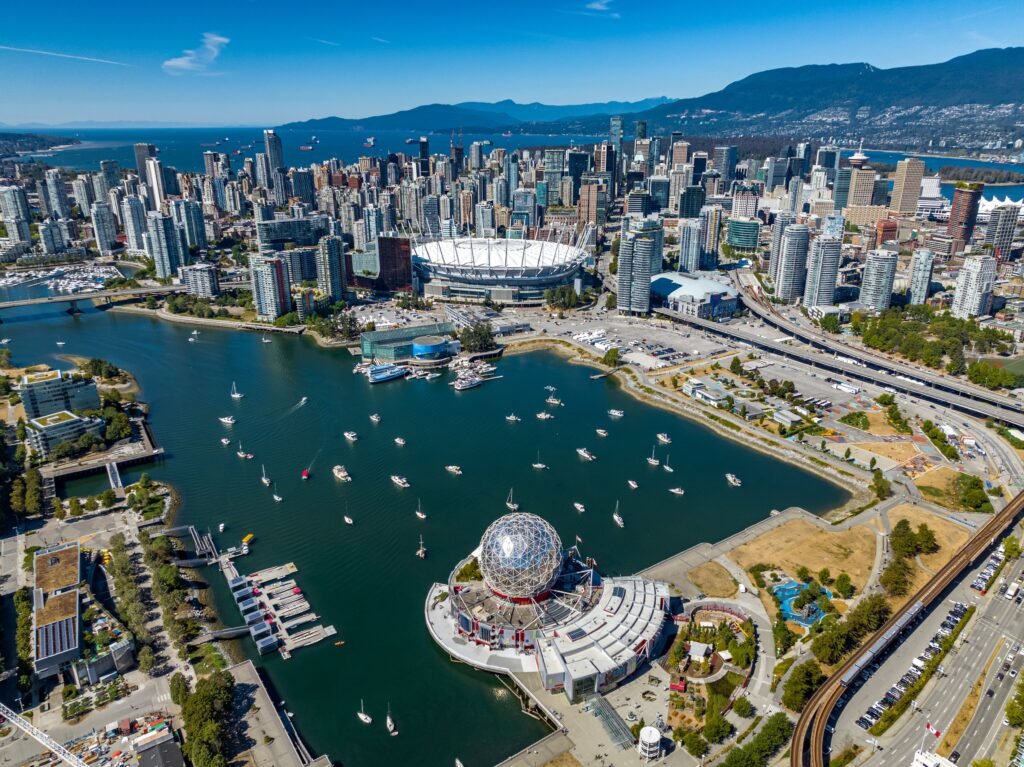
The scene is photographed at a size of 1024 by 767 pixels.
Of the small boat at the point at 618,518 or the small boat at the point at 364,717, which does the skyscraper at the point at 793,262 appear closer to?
the small boat at the point at 618,518

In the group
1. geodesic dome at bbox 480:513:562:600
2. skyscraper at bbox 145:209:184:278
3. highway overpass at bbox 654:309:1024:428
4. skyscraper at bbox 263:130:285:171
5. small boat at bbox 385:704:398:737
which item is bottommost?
small boat at bbox 385:704:398:737

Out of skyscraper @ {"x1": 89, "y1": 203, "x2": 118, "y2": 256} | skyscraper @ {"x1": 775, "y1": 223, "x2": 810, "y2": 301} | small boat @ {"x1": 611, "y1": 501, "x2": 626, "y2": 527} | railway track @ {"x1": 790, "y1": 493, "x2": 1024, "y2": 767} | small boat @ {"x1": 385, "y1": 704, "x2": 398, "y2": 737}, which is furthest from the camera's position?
skyscraper @ {"x1": 89, "y1": 203, "x2": 118, "y2": 256}

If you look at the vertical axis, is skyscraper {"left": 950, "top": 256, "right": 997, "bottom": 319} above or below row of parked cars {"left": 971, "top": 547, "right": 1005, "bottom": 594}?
above

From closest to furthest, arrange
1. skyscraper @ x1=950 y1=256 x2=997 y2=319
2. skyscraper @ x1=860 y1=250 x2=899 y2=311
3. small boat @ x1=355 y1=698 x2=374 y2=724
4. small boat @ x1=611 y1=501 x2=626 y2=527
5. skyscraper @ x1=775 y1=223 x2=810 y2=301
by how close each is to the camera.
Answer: small boat @ x1=355 y1=698 x2=374 y2=724 → small boat @ x1=611 y1=501 x2=626 y2=527 → skyscraper @ x1=950 y1=256 x2=997 y2=319 → skyscraper @ x1=860 y1=250 x2=899 y2=311 → skyscraper @ x1=775 y1=223 x2=810 y2=301

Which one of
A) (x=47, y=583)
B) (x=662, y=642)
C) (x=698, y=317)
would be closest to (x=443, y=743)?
(x=662, y=642)

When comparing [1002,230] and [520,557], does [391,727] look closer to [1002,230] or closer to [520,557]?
[520,557]

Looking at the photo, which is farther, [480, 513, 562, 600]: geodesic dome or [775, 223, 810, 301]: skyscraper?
[775, 223, 810, 301]: skyscraper

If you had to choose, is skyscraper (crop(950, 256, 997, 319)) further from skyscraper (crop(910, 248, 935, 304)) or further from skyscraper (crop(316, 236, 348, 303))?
skyscraper (crop(316, 236, 348, 303))

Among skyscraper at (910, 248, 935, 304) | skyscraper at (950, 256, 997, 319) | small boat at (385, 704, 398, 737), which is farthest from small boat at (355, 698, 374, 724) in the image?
Answer: skyscraper at (910, 248, 935, 304)
